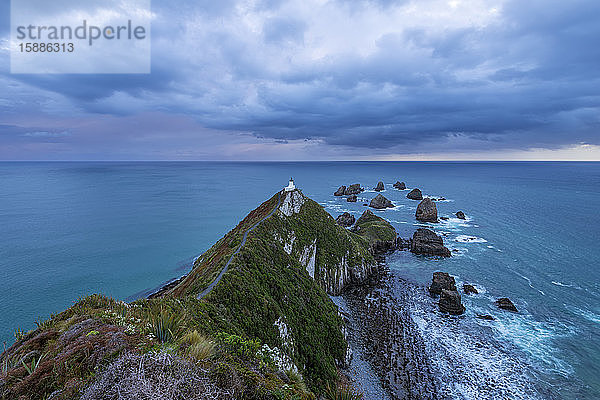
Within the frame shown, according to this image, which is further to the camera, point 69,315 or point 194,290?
point 194,290

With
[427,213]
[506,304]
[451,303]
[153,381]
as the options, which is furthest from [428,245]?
[153,381]

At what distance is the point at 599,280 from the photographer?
145 ft

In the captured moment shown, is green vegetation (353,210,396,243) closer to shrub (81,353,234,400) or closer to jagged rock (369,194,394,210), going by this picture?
jagged rock (369,194,394,210)

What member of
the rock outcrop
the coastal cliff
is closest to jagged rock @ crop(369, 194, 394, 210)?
the rock outcrop

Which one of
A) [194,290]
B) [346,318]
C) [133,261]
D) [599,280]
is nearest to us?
[194,290]

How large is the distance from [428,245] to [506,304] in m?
20.7

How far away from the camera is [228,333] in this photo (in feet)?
49.5

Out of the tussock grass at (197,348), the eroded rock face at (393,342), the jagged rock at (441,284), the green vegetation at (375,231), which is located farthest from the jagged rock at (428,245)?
the tussock grass at (197,348)

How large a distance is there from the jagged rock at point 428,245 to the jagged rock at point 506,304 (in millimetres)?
17573

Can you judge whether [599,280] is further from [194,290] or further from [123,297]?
[123,297]

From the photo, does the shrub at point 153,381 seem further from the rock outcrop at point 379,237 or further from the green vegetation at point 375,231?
the green vegetation at point 375,231

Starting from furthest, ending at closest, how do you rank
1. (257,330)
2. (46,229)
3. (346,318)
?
(46,229) → (346,318) → (257,330)

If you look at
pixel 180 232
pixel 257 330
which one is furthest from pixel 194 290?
pixel 180 232

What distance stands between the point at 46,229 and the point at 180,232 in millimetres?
35689
